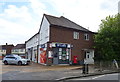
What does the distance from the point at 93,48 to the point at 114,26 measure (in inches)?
228

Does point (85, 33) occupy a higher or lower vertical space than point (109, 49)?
higher

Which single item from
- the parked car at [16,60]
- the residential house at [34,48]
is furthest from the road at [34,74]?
the residential house at [34,48]

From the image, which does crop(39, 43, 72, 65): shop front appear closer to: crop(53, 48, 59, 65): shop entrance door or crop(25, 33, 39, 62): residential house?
crop(53, 48, 59, 65): shop entrance door

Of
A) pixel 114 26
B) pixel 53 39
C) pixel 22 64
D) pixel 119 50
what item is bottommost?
pixel 22 64

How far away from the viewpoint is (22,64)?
25734 millimetres

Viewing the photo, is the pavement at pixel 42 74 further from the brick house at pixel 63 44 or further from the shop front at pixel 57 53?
the shop front at pixel 57 53

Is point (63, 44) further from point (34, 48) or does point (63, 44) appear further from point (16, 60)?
point (34, 48)

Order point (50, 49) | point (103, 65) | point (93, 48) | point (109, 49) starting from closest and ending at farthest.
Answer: point (103, 65) → point (50, 49) → point (109, 49) → point (93, 48)

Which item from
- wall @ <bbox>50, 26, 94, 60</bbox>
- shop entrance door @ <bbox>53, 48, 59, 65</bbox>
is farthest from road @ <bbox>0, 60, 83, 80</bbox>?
wall @ <bbox>50, 26, 94, 60</bbox>

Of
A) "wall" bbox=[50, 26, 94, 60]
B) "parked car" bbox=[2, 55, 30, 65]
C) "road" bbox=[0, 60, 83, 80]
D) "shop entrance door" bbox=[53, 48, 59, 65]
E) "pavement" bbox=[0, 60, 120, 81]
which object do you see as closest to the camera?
"pavement" bbox=[0, 60, 120, 81]

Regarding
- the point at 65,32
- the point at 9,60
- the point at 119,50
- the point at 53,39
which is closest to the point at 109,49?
the point at 119,50

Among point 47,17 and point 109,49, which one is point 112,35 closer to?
point 109,49

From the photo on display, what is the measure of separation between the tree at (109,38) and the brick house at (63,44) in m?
2.70

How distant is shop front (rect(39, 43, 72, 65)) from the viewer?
24.4 meters
